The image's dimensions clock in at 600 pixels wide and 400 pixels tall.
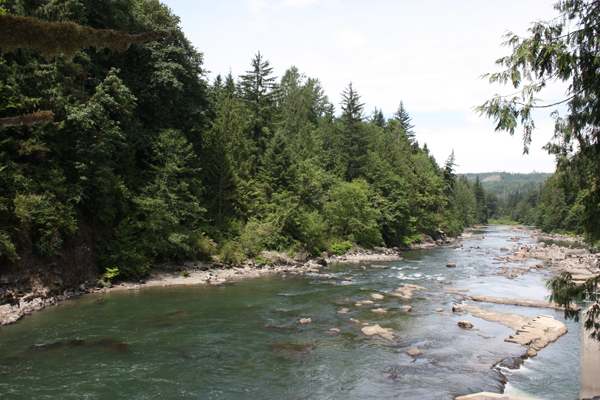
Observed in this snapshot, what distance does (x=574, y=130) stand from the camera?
23.4 ft

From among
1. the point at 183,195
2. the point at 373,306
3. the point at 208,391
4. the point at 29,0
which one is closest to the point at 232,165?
the point at 183,195

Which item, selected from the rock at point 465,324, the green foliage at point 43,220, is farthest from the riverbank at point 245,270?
the rock at point 465,324

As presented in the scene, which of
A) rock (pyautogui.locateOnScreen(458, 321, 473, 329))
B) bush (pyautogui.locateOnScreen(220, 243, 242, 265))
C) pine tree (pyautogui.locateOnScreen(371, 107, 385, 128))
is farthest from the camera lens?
pine tree (pyautogui.locateOnScreen(371, 107, 385, 128))

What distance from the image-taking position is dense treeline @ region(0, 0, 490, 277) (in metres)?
20.3

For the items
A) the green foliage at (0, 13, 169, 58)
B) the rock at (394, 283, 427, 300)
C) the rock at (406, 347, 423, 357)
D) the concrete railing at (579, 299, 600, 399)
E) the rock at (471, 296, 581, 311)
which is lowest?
the rock at (471, 296, 581, 311)

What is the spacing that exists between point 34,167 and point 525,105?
2372 cm

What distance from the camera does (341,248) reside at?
43.3m

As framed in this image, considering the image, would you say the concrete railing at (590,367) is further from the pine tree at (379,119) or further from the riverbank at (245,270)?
the pine tree at (379,119)

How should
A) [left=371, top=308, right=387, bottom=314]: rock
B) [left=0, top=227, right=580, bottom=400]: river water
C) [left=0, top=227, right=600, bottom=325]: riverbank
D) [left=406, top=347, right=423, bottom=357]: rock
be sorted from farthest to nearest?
[left=371, top=308, right=387, bottom=314]: rock
[left=0, top=227, right=600, bottom=325]: riverbank
[left=406, top=347, right=423, bottom=357]: rock
[left=0, top=227, right=580, bottom=400]: river water

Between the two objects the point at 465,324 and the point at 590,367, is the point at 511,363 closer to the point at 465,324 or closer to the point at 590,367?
the point at 590,367

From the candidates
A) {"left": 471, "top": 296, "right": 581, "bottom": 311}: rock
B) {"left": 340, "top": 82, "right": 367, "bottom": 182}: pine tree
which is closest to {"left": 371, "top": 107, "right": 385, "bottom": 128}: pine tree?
{"left": 340, "top": 82, "right": 367, "bottom": 182}: pine tree

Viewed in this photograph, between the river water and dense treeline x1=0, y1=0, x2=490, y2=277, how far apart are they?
587 cm

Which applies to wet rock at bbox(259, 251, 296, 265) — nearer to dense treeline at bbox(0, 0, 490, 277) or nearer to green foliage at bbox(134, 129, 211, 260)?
dense treeline at bbox(0, 0, 490, 277)

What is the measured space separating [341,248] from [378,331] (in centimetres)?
2745
